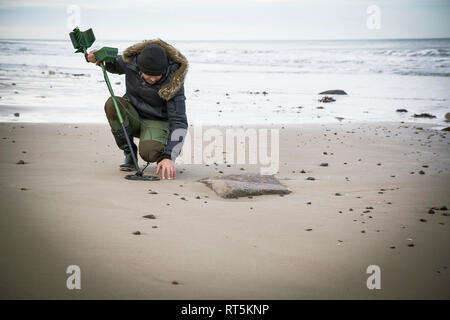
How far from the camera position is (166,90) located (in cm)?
485

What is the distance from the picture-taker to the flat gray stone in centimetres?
442

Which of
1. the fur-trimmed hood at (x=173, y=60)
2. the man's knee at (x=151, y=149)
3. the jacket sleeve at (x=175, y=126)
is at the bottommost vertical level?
the man's knee at (x=151, y=149)

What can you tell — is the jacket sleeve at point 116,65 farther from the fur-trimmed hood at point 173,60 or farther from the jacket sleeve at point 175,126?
the jacket sleeve at point 175,126

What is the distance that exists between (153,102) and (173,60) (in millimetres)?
545

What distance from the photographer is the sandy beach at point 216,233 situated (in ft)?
8.62

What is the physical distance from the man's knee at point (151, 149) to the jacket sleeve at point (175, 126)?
30 centimetres

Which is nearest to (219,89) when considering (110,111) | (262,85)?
(262,85)

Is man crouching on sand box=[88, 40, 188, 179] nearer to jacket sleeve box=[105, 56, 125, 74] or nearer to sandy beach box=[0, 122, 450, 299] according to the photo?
jacket sleeve box=[105, 56, 125, 74]

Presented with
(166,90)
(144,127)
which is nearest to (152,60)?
(166,90)

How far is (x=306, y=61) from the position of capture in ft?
106

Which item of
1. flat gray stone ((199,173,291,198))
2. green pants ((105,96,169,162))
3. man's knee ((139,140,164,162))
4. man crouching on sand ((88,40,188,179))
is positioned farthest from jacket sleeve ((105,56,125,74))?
flat gray stone ((199,173,291,198))

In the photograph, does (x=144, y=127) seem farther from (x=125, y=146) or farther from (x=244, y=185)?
(x=244, y=185)

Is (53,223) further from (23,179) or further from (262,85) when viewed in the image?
(262,85)

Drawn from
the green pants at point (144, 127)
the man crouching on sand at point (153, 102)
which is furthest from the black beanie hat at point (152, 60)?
the green pants at point (144, 127)
